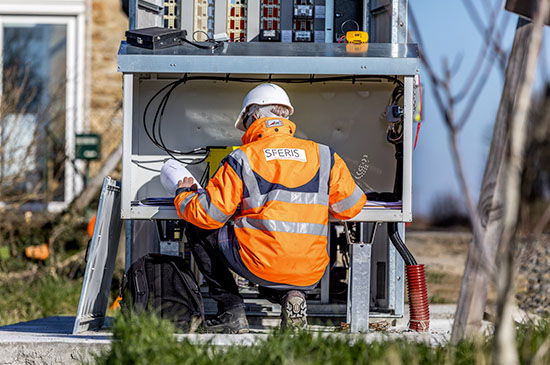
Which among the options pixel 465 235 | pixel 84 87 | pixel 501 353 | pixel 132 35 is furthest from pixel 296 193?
pixel 465 235

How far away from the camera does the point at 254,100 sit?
15.0 ft

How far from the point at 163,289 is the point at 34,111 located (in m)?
5.87

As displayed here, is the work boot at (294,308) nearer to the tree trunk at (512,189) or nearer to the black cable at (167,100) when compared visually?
the black cable at (167,100)

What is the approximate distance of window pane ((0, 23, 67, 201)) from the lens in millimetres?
8727

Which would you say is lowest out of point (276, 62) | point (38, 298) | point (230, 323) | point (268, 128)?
point (38, 298)

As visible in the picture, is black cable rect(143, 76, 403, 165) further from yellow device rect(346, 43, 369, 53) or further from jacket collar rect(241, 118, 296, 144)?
jacket collar rect(241, 118, 296, 144)

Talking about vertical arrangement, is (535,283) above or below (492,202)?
below

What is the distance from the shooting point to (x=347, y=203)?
4.44m

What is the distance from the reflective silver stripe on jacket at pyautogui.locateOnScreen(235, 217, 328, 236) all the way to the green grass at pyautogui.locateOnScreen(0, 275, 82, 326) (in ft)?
9.90

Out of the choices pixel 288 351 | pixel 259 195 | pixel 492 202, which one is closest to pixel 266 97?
pixel 259 195

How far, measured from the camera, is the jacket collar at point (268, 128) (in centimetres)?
439

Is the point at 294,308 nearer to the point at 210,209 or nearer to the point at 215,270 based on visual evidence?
the point at 215,270

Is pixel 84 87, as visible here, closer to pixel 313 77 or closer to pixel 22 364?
pixel 313 77

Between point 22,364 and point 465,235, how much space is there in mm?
10263
